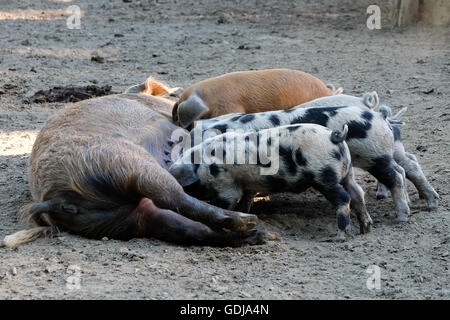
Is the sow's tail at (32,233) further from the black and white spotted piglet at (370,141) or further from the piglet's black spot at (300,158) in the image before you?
the black and white spotted piglet at (370,141)

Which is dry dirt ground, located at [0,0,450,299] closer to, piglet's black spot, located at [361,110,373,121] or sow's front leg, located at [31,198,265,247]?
sow's front leg, located at [31,198,265,247]

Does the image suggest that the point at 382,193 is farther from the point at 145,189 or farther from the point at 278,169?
the point at 145,189

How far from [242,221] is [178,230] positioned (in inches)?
15.0

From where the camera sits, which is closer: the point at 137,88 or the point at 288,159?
the point at 288,159

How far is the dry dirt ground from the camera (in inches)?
140

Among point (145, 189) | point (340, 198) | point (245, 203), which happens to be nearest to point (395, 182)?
point (340, 198)

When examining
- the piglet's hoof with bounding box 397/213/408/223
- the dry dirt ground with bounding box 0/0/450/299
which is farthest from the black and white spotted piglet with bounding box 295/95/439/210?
the piglet's hoof with bounding box 397/213/408/223

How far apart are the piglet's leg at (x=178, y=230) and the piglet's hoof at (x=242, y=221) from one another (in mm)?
119

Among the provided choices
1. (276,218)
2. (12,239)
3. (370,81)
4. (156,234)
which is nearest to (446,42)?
(370,81)

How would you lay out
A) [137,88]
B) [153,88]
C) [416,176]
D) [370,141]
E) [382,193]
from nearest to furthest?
[370,141], [416,176], [382,193], [137,88], [153,88]

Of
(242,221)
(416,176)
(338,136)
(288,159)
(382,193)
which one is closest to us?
(242,221)

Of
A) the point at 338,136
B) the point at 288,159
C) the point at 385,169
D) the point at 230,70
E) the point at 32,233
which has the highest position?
the point at 338,136

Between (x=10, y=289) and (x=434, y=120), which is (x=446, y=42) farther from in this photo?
(x=10, y=289)

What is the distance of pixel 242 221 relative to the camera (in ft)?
13.3
